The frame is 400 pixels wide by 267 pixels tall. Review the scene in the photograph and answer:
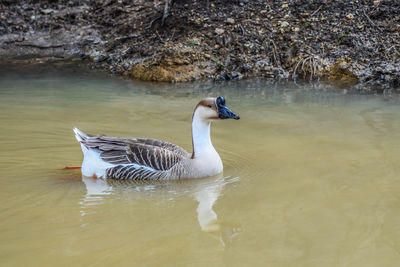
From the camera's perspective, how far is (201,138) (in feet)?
20.9

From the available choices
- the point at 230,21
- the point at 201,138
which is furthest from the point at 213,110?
the point at 230,21

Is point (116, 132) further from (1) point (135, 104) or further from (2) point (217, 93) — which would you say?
(2) point (217, 93)

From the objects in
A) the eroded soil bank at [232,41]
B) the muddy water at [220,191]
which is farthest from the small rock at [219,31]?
the muddy water at [220,191]

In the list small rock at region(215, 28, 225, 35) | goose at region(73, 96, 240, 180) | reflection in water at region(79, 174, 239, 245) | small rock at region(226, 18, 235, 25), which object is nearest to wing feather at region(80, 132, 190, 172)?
goose at region(73, 96, 240, 180)

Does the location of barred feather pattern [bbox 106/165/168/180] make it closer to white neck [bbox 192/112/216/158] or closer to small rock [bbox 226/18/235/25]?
white neck [bbox 192/112/216/158]

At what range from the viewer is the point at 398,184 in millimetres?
5723

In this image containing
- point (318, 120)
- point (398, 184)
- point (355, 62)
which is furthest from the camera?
point (355, 62)

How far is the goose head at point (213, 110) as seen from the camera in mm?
6230

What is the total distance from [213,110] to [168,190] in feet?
3.80

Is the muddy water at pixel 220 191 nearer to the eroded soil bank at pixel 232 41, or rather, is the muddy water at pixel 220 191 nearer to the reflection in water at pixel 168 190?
the reflection in water at pixel 168 190

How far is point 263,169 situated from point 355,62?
6.80 metres

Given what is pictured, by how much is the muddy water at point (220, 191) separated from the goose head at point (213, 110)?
0.71m

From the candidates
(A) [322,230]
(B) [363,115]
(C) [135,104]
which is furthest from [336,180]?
(C) [135,104]

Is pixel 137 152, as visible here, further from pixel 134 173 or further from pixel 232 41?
pixel 232 41
